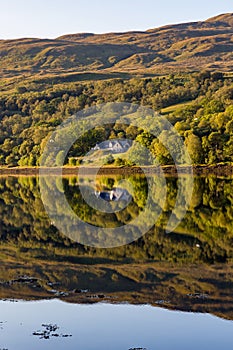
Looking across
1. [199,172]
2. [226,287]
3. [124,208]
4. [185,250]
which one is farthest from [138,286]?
[199,172]

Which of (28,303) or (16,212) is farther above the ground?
(28,303)

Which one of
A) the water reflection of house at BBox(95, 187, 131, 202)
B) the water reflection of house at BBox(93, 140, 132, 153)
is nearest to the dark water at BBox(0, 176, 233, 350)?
the water reflection of house at BBox(95, 187, 131, 202)

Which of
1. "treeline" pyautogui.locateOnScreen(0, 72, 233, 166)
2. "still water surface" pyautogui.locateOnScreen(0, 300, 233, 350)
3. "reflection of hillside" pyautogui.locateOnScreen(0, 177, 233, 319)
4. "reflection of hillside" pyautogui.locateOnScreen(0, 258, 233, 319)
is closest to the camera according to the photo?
"still water surface" pyautogui.locateOnScreen(0, 300, 233, 350)

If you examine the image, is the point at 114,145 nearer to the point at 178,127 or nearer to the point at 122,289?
the point at 178,127

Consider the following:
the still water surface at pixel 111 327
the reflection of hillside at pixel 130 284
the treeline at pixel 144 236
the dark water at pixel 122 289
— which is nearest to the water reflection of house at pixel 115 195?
the treeline at pixel 144 236

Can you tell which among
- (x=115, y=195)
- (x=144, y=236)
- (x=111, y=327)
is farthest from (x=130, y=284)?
(x=115, y=195)

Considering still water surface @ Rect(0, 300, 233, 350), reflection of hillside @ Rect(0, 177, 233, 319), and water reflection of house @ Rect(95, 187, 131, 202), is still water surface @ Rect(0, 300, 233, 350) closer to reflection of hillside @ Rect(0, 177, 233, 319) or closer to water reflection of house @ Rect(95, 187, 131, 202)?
reflection of hillside @ Rect(0, 177, 233, 319)

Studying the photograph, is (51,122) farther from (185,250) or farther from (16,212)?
(185,250)
